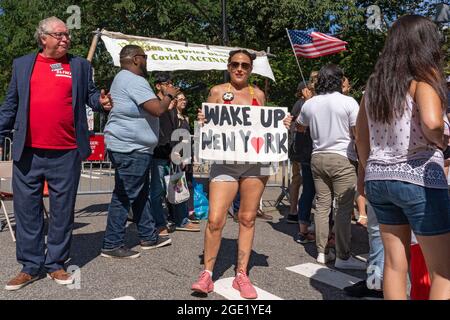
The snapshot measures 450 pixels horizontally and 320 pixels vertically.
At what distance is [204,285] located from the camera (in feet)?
11.0

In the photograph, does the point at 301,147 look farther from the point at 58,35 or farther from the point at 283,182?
the point at 58,35

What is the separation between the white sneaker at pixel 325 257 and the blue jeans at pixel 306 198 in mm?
747

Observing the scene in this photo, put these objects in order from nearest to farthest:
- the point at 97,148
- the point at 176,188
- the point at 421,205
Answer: the point at 421,205, the point at 176,188, the point at 97,148

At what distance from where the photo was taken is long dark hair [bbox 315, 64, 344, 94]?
171 inches

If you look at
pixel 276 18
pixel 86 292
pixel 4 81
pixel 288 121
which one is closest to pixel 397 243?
pixel 288 121

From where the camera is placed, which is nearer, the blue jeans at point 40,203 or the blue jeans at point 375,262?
the blue jeans at point 375,262

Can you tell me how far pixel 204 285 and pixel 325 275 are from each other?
4.07 ft

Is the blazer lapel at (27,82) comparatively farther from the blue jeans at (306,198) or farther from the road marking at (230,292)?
the blue jeans at (306,198)

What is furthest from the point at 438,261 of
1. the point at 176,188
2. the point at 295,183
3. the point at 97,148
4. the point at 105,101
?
the point at 97,148

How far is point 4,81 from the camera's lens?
1032 inches

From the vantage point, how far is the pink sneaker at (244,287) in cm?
336

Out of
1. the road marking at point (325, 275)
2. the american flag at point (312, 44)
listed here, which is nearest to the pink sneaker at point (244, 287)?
the road marking at point (325, 275)

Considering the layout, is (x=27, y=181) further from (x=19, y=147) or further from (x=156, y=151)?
(x=156, y=151)
